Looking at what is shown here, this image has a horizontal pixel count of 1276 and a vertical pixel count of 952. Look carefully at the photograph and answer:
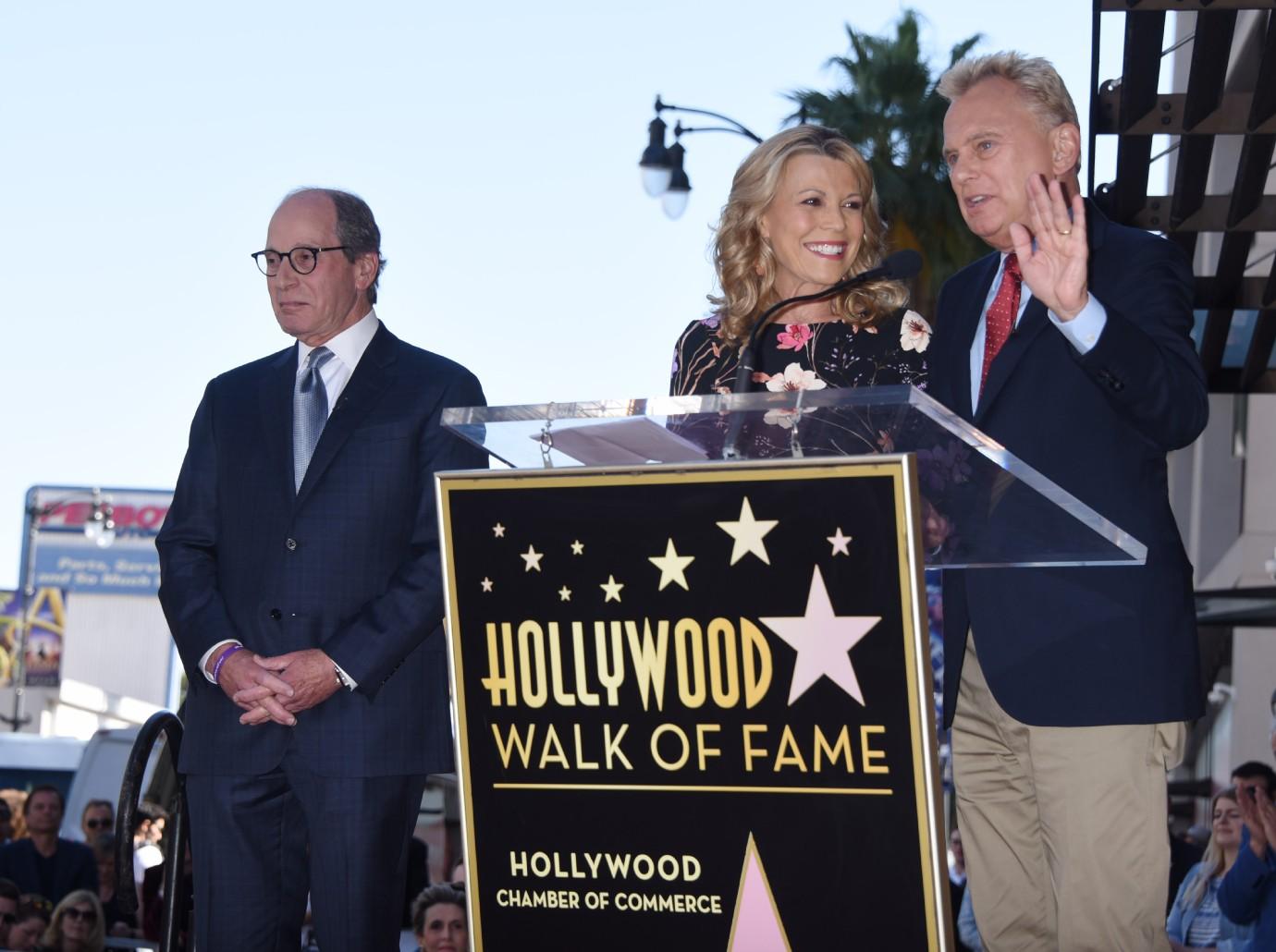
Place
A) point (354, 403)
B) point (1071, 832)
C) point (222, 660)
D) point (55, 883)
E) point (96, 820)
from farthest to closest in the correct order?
1. point (96, 820)
2. point (55, 883)
3. point (354, 403)
4. point (222, 660)
5. point (1071, 832)

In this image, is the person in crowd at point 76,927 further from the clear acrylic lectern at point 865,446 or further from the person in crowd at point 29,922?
the clear acrylic lectern at point 865,446

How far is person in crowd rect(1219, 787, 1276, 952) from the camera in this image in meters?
8.40

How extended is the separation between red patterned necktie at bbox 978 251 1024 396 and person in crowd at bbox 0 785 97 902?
440 inches

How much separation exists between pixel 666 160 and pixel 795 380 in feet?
39.7

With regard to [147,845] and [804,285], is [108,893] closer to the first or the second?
[147,845]

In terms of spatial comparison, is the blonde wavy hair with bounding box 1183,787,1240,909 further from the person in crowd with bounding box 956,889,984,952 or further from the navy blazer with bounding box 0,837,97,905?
the navy blazer with bounding box 0,837,97,905

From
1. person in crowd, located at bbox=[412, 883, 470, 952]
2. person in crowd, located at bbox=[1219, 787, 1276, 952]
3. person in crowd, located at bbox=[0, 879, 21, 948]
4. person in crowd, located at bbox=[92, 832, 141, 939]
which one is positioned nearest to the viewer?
person in crowd, located at bbox=[1219, 787, 1276, 952]

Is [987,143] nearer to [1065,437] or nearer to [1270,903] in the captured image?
[1065,437]

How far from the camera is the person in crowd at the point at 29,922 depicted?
11.1 metres

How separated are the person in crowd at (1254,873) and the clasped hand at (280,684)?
18.9ft

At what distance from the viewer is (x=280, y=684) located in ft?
13.3

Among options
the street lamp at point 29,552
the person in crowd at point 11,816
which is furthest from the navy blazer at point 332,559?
the street lamp at point 29,552

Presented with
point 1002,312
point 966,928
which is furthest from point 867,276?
point 966,928

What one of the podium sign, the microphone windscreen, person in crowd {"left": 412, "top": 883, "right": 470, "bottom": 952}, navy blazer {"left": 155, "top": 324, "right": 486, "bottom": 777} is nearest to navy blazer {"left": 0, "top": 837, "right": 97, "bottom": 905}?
person in crowd {"left": 412, "top": 883, "right": 470, "bottom": 952}
